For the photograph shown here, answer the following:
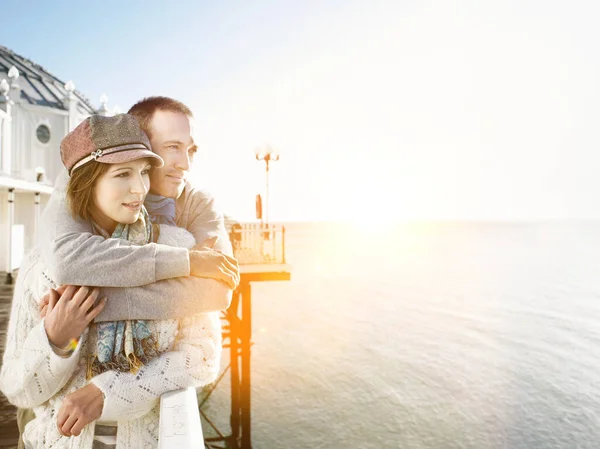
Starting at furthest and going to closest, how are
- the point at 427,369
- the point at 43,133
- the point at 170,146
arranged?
the point at 427,369 < the point at 43,133 < the point at 170,146

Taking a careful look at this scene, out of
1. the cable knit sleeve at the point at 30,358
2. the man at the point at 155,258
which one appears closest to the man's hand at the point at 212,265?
the man at the point at 155,258

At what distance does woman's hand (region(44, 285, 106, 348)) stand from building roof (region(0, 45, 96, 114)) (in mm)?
30770

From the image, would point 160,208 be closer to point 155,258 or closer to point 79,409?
point 155,258

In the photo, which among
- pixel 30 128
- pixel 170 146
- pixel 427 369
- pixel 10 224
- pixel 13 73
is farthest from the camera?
pixel 427 369

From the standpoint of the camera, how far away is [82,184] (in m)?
1.78

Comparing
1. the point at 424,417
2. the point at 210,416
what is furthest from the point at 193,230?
the point at 424,417

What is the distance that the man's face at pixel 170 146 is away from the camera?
1960 millimetres

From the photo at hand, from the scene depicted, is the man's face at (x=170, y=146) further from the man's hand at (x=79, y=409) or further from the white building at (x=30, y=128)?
the white building at (x=30, y=128)

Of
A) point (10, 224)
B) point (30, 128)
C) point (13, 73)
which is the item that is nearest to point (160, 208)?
point (10, 224)

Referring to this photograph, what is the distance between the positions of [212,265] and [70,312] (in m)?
0.58

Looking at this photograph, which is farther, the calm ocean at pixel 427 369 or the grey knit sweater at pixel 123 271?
the calm ocean at pixel 427 369

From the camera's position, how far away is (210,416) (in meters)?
20.5

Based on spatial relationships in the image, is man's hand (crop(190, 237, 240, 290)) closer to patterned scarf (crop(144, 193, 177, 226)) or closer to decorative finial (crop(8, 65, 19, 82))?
patterned scarf (crop(144, 193, 177, 226))

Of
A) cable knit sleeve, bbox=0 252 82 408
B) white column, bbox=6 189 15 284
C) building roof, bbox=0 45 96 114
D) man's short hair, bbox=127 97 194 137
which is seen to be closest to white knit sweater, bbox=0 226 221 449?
cable knit sleeve, bbox=0 252 82 408
